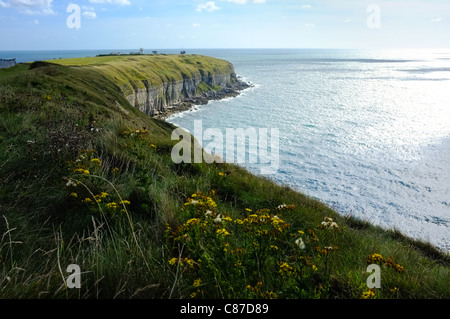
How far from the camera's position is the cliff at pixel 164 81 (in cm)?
6975

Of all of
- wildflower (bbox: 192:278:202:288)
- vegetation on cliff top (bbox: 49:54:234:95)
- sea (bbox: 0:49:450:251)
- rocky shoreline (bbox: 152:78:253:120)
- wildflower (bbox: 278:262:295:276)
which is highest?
vegetation on cliff top (bbox: 49:54:234:95)

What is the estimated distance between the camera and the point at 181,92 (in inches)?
3802

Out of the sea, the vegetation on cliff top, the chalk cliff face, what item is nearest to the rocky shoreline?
the chalk cliff face

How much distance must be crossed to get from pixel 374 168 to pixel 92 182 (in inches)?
1592

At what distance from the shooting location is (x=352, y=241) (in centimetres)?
584

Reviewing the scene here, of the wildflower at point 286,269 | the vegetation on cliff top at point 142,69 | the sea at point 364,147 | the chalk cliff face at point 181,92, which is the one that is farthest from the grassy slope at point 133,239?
the chalk cliff face at point 181,92

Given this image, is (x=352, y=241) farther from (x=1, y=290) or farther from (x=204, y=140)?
(x=204, y=140)

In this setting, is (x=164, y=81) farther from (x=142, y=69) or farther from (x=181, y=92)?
(x=181, y=92)

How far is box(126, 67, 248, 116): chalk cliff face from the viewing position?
239 feet

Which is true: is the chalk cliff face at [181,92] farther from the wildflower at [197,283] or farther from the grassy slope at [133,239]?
the wildflower at [197,283]

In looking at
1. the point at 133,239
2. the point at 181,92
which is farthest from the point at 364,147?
the point at 181,92

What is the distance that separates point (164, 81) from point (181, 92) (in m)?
10.2

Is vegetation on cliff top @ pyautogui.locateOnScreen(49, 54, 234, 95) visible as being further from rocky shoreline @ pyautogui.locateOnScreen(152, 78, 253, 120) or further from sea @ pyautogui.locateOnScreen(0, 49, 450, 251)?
sea @ pyautogui.locateOnScreen(0, 49, 450, 251)
